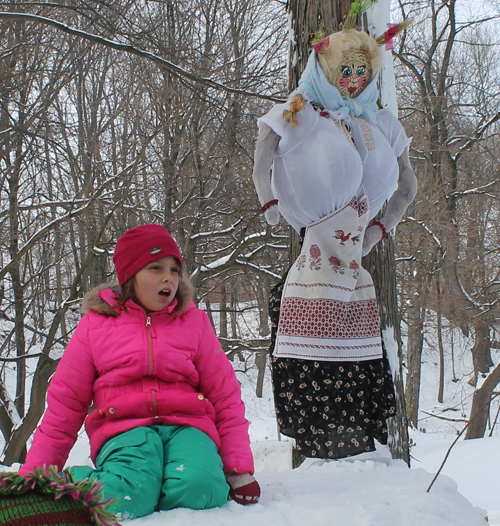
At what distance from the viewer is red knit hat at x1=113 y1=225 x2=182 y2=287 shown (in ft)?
6.67

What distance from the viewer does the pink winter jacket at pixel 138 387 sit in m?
1.78

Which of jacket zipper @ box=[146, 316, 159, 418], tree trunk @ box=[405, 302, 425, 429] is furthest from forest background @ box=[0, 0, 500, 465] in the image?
jacket zipper @ box=[146, 316, 159, 418]

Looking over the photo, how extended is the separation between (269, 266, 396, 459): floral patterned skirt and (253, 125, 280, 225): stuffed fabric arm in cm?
66

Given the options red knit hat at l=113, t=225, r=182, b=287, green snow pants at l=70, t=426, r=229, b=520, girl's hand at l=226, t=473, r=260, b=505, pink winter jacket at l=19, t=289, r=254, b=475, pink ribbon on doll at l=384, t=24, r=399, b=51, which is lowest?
girl's hand at l=226, t=473, r=260, b=505

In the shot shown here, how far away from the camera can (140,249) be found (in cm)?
204

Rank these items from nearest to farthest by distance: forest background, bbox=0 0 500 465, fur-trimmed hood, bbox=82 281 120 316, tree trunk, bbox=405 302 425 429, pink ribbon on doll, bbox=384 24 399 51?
fur-trimmed hood, bbox=82 281 120 316 → pink ribbon on doll, bbox=384 24 399 51 → forest background, bbox=0 0 500 465 → tree trunk, bbox=405 302 425 429

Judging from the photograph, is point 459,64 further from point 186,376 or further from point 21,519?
point 21,519

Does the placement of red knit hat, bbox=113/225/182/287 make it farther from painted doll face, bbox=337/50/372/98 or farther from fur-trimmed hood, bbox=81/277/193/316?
painted doll face, bbox=337/50/372/98

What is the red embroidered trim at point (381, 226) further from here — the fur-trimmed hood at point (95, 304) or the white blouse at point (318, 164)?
the fur-trimmed hood at point (95, 304)

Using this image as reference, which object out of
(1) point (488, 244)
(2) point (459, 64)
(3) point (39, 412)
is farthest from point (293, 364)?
(2) point (459, 64)

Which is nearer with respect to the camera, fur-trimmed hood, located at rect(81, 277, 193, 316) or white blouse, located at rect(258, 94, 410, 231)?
fur-trimmed hood, located at rect(81, 277, 193, 316)

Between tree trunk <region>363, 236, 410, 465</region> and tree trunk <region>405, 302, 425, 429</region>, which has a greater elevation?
tree trunk <region>363, 236, 410, 465</region>

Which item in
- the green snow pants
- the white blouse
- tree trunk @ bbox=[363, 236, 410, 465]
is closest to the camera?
the green snow pants

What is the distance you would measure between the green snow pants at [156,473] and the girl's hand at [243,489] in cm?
8
